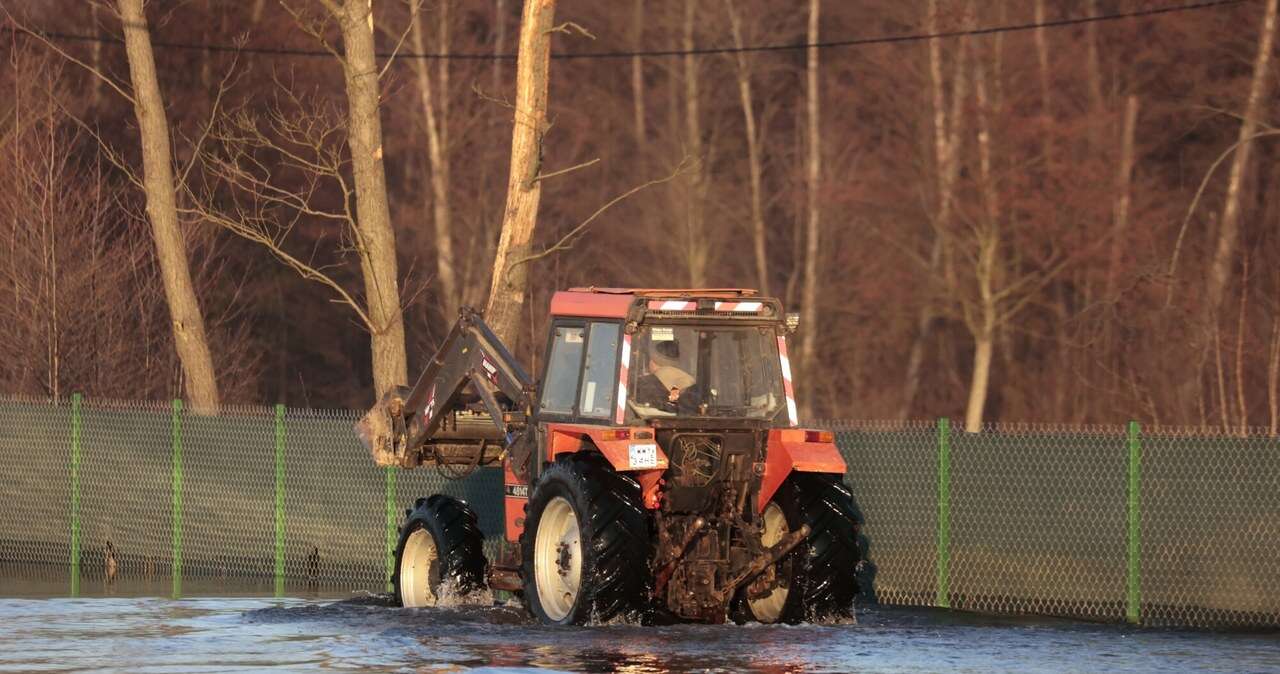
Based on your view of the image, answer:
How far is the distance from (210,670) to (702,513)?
155 inches

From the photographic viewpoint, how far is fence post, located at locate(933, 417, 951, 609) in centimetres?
1833

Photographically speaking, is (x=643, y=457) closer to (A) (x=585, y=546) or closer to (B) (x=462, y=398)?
(A) (x=585, y=546)

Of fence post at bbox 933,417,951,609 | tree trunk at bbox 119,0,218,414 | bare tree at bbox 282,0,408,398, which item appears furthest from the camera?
tree trunk at bbox 119,0,218,414

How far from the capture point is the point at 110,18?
4666 cm

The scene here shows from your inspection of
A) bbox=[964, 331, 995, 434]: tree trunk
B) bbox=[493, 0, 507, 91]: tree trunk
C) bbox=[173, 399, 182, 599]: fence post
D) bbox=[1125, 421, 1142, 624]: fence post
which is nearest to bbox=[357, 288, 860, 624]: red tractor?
bbox=[1125, 421, 1142, 624]: fence post

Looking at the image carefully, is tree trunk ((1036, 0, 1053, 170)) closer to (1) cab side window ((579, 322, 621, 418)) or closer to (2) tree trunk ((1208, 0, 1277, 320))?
(2) tree trunk ((1208, 0, 1277, 320))

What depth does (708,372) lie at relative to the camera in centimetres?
1639

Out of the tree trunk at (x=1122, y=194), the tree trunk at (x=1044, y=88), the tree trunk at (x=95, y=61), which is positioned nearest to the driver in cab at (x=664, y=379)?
the tree trunk at (x=1122, y=194)

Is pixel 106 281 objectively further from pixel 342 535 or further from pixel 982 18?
pixel 982 18

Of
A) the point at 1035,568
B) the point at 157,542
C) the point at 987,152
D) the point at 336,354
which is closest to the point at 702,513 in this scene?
the point at 1035,568

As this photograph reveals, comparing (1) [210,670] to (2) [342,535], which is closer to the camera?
(1) [210,670]

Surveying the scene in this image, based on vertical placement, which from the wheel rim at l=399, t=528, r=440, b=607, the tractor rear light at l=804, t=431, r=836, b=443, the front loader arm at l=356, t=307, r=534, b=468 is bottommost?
the wheel rim at l=399, t=528, r=440, b=607

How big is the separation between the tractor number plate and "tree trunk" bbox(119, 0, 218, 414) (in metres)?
14.1

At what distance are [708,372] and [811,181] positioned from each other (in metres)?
33.2
